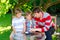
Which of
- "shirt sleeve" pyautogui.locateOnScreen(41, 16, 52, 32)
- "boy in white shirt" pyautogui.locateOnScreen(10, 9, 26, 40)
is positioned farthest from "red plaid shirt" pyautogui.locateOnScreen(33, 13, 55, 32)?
"boy in white shirt" pyautogui.locateOnScreen(10, 9, 26, 40)

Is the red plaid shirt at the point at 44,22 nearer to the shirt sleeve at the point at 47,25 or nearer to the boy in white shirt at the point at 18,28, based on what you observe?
the shirt sleeve at the point at 47,25

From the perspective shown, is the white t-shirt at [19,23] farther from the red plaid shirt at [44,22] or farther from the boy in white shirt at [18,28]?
the red plaid shirt at [44,22]

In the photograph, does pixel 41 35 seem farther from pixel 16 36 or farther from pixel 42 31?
pixel 16 36

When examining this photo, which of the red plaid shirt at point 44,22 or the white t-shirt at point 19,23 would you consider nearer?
the red plaid shirt at point 44,22

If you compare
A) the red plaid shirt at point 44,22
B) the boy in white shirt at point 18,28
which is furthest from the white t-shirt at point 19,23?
the red plaid shirt at point 44,22

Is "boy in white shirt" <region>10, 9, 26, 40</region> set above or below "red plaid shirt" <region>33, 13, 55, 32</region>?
below

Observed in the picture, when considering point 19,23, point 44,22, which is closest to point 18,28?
point 19,23

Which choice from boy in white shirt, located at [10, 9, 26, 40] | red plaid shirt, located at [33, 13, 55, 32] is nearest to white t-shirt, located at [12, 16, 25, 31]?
boy in white shirt, located at [10, 9, 26, 40]

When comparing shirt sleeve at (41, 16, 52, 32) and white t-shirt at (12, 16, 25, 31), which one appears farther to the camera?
white t-shirt at (12, 16, 25, 31)

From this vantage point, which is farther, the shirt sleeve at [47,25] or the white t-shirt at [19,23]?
the white t-shirt at [19,23]

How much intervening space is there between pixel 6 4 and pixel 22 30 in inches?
163

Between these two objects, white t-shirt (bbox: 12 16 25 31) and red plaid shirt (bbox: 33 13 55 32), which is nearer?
red plaid shirt (bbox: 33 13 55 32)

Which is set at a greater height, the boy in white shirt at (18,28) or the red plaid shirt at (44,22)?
the red plaid shirt at (44,22)

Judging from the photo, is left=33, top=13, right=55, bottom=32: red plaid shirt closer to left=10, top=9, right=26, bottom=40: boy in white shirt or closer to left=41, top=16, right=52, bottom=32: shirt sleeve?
left=41, top=16, right=52, bottom=32: shirt sleeve
